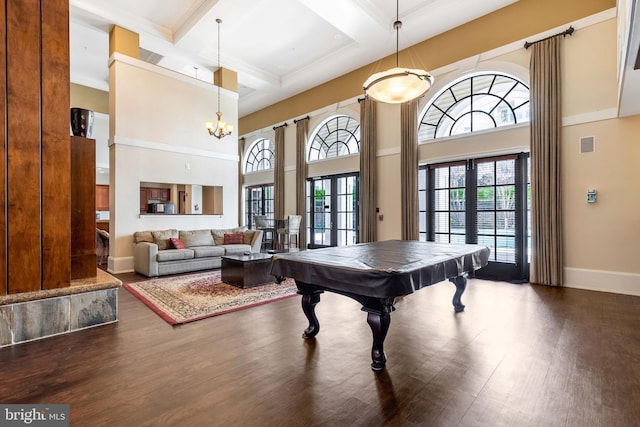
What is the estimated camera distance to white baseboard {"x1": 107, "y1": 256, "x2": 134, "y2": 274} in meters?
6.41

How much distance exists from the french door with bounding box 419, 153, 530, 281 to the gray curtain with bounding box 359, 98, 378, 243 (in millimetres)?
1238

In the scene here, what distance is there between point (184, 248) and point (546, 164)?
679cm

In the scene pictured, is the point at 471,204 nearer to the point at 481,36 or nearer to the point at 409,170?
the point at 409,170

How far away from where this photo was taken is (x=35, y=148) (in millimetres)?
2967

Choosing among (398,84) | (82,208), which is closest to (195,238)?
(82,208)

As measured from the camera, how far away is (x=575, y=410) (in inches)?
74.5

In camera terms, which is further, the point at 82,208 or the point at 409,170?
the point at 409,170

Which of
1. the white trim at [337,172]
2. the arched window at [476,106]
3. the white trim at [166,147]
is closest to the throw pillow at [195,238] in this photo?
the white trim at [166,147]

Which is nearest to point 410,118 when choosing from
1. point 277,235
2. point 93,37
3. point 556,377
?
point 277,235

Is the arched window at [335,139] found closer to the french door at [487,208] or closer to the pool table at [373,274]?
the french door at [487,208]

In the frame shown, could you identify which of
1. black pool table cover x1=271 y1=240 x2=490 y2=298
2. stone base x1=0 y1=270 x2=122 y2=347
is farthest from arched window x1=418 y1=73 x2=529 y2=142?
stone base x1=0 y1=270 x2=122 y2=347

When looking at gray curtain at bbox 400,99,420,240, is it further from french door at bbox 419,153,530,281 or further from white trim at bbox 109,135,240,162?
white trim at bbox 109,135,240,162

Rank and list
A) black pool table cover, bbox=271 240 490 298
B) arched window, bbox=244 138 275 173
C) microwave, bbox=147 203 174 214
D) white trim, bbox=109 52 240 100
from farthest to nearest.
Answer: arched window, bbox=244 138 275 173 → microwave, bbox=147 203 174 214 → white trim, bbox=109 52 240 100 → black pool table cover, bbox=271 240 490 298

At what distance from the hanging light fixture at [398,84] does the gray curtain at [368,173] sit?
3.28m
